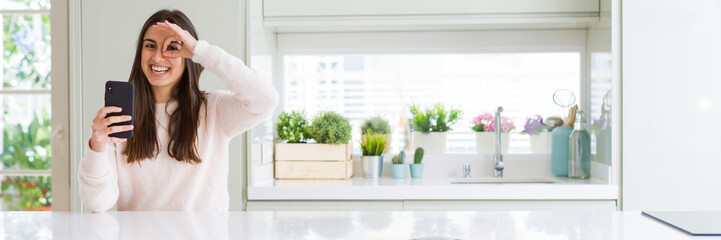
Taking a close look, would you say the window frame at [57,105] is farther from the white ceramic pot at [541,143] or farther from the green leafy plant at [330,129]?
the white ceramic pot at [541,143]

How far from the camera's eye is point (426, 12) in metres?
2.45

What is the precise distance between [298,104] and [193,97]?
4.12 ft

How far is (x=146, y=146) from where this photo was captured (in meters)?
1.58

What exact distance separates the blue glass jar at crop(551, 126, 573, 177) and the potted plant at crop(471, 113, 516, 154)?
214mm

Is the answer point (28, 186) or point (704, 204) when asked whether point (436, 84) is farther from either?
point (28, 186)

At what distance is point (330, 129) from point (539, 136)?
0.98 meters

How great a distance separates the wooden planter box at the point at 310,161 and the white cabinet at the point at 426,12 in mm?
494

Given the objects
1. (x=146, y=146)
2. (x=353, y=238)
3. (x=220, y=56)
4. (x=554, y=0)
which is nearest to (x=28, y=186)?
(x=146, y=146)

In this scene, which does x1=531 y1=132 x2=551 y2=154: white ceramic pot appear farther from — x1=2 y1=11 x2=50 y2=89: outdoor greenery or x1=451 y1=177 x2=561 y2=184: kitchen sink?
x1=2 y1=11 x2=50 y2=89: outdoor greenery

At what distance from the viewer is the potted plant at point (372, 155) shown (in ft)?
8.61

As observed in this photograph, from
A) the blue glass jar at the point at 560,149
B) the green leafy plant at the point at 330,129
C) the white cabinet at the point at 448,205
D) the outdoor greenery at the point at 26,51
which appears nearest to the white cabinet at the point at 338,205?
the white cabinet at the point at 448,205

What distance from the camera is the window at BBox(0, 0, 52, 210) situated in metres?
2.60

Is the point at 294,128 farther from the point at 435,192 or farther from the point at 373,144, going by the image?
the point at 435,192

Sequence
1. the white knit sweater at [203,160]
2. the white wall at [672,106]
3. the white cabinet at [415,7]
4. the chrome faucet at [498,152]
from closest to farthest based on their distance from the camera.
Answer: the white knit sweater at [203,160]
the white wall at [672,106]
the white cabinet at [415,7]
the chrome faucet at [498,152]
